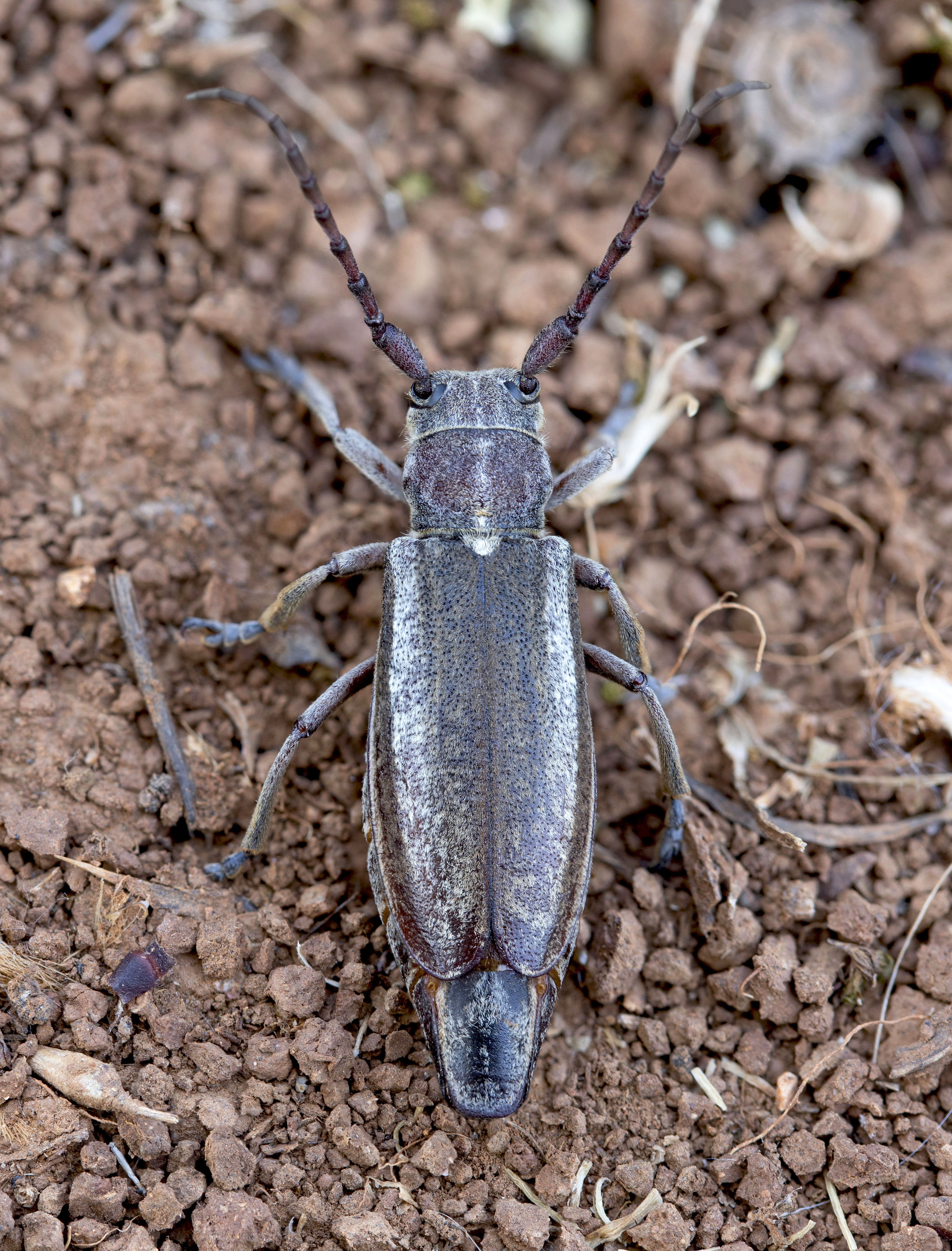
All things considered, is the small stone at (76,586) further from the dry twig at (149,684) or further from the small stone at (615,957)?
the small stone at (615,957)

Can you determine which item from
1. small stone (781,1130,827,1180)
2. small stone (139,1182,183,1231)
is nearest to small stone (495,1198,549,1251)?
small stone (781,1130,827,1180)

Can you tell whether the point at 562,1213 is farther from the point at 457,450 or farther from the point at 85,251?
the point at 85,251

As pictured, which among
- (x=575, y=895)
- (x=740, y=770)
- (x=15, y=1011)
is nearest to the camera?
(x=15, y=1011)

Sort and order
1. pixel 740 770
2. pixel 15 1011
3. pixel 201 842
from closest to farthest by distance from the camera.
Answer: pixel 15 1011 < pixel 201 842 < pixel 740 770

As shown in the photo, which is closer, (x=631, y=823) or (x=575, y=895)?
(x=575, y=895)

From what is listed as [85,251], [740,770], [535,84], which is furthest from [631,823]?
[535,84]

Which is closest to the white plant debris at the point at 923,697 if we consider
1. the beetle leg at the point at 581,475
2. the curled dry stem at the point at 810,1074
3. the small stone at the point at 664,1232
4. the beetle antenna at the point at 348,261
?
the curled dry stem at the point at 810,1074

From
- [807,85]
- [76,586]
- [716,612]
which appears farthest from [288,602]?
[807,85]
